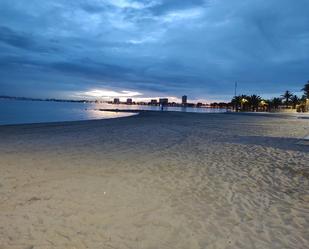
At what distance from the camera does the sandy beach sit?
410cm

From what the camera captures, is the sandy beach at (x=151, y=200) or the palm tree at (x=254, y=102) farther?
the palm tree at (x=254, y=102)

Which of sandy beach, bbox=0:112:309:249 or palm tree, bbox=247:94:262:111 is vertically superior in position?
palm tree, bbox=247:94:262:111

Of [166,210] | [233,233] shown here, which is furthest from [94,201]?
[233,233]

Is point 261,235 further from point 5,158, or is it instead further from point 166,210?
point 5,158

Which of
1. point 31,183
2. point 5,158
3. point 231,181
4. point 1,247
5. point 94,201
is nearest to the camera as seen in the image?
point 1,247

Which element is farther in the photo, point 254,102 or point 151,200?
point 254,102

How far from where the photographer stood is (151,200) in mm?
5652

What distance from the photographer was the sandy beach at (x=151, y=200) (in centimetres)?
410

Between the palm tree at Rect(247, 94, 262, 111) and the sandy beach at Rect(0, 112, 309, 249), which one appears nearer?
the sandy beach at Rect(0, 112, 309, 249)

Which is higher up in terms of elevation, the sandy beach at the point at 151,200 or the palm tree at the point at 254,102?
the palm tree at the point at 254,102

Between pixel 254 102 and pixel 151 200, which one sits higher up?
pixel 254 102

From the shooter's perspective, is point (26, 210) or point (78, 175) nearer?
point (26, 210)

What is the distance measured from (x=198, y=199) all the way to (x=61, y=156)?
5635 mm

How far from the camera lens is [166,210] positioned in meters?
5.16
